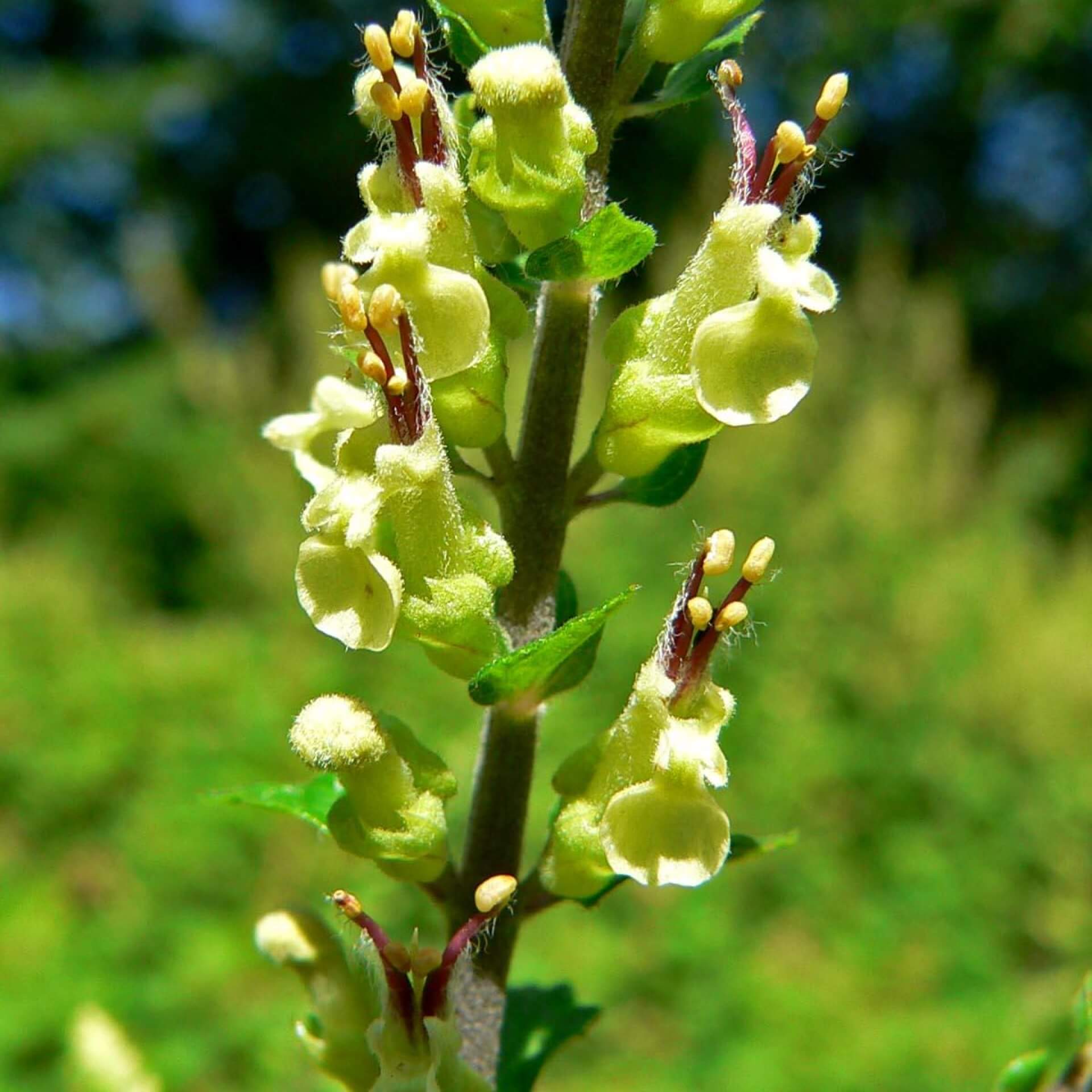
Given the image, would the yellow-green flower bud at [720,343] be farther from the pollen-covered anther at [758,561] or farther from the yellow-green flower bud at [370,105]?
the yellow-green flower bud at [370,105]

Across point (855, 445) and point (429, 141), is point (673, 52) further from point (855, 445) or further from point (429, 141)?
point (855, 445)

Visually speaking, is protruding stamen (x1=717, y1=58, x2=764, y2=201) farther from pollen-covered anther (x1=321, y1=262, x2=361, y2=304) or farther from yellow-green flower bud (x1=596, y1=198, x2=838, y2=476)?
pollen-covered anther (x1=321, y1=262, x2=361, y2=304)

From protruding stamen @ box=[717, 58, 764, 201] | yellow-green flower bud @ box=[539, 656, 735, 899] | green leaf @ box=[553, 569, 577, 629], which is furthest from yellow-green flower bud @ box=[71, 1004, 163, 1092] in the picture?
protruding stamen @ box=[717, 58, 764, 201]

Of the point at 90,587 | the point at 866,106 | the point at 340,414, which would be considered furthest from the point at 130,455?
the point at 866,106

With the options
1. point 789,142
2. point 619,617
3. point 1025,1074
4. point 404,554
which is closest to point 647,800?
point 404,554

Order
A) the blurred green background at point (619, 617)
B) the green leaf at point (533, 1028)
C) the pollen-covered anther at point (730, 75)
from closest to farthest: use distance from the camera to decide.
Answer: the pollen-covered anther at point (730, 75) < the green leaf at point (533, 1028) < the blurred green background at point (619, 617)

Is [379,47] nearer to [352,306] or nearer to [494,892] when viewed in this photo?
[352,306]

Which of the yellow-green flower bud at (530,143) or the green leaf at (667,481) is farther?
the green leaf at (667,481)

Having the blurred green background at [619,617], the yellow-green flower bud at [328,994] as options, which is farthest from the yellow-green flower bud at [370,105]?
the yellow-green flower bud at [328,994]

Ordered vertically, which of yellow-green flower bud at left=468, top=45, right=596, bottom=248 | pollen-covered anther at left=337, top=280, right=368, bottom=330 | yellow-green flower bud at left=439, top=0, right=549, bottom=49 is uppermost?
yellow-green flower bud at left=439, top=0, right=549, bottom=49
